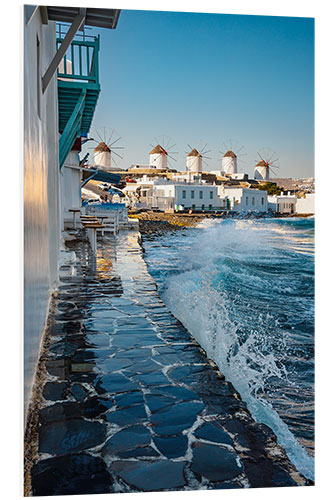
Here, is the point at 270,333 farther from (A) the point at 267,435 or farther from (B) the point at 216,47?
(B) the point at 216,47

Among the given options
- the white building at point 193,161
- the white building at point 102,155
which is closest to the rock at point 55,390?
the white building at point 102,155

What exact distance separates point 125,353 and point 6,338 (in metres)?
1.46

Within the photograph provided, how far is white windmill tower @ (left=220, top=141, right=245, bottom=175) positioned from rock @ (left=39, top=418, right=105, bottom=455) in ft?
213

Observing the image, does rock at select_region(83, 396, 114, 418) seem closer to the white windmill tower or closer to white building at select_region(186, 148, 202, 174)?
white building at select_region(186, 148, 202, 174)

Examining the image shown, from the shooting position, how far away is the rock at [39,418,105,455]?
5.95 feet

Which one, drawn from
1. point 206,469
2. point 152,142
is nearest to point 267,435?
point 206,469

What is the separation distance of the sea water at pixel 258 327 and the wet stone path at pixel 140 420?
1.77 feet

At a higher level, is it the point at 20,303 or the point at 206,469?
the point at 20,303

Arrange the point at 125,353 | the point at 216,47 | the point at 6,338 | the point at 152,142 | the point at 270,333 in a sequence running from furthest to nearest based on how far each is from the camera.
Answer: the point at 152,142, the point at 216,47, the point at 270,333, the point at 125,353, the point at 6,338

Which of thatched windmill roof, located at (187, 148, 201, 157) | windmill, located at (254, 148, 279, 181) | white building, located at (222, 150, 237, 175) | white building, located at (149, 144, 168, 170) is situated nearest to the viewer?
white building, located at (149, 144, 168, 170)

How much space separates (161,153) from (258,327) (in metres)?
56.1

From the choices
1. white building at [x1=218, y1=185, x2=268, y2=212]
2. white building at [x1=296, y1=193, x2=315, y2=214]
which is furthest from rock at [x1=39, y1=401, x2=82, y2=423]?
white building at [x1=296, y1=193, x2=315, y2=214]

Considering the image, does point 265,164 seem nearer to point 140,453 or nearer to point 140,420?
point 140,420
